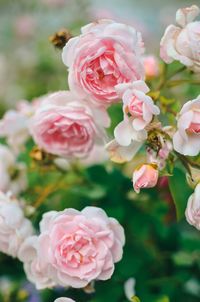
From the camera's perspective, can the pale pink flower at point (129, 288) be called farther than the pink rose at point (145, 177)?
Yes

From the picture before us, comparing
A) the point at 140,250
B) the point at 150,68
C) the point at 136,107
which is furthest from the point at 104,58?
the point at 140,250

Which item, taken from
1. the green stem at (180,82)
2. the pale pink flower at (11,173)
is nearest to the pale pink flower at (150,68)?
the green stem at (180,82)

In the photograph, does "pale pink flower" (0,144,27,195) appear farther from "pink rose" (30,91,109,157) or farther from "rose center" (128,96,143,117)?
"rose center" (128,96,143,117)

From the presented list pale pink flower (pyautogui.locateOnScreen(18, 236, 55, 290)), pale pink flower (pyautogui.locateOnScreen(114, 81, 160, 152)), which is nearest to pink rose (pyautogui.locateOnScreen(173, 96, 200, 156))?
pale pink flower (pyautogui.locateOnScreen(114, 81, 160, 152))

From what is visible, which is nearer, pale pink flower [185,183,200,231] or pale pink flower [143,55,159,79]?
pale pink flower [185,183,200,231]

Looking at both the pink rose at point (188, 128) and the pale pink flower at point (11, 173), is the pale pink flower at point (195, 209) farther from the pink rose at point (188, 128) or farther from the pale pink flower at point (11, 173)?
the pale pink flower at point (11, 173)

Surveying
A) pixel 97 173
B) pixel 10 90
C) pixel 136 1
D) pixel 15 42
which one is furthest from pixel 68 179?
pixel 136 1
